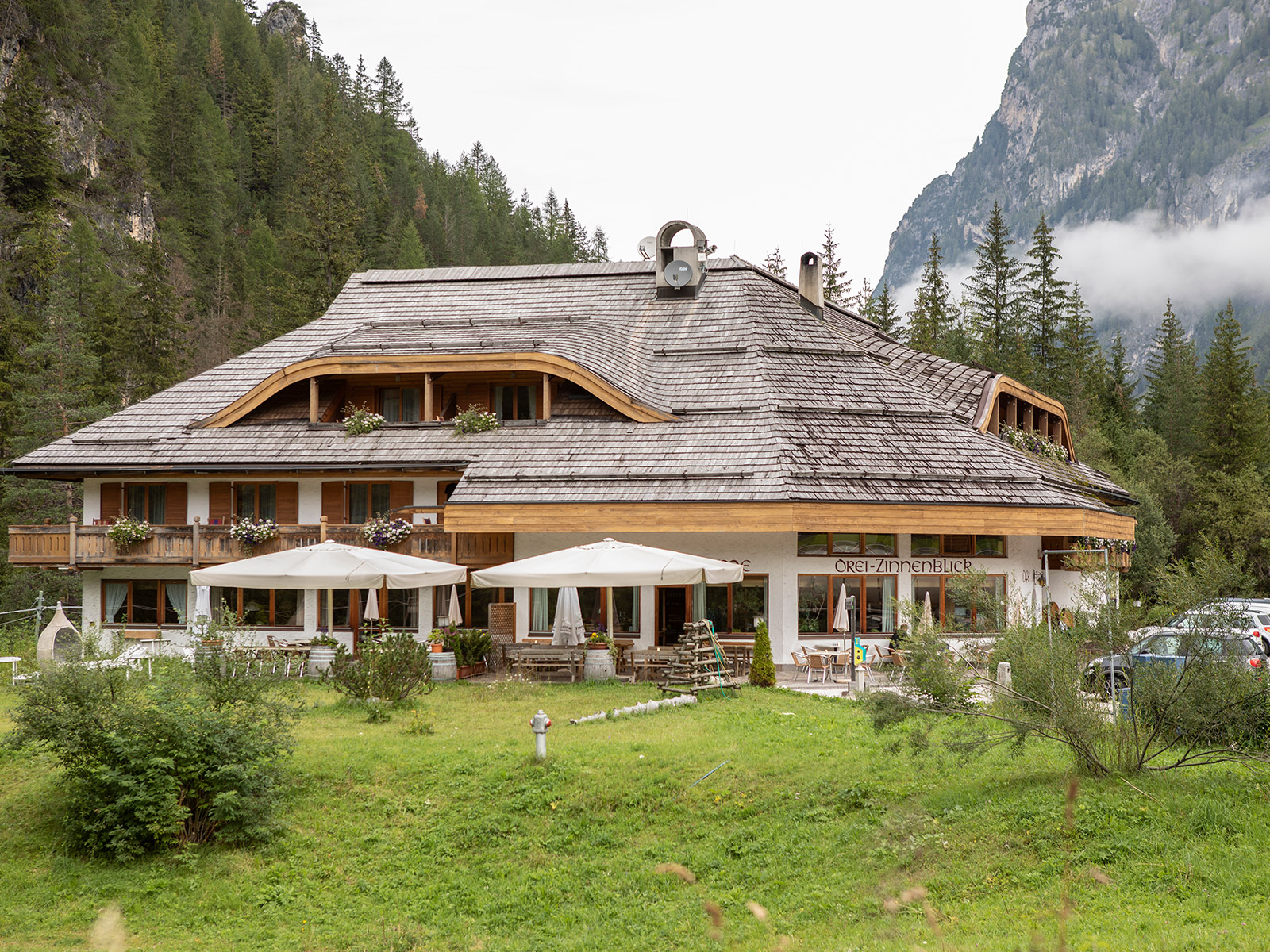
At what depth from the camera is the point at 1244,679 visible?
32.4 feet

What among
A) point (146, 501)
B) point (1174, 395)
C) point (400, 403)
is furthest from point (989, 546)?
point (1174, 395)

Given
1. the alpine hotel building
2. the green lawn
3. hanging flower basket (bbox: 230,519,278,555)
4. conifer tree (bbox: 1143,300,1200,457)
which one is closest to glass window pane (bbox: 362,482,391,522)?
the alpine hotel building

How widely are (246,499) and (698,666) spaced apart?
1517cm

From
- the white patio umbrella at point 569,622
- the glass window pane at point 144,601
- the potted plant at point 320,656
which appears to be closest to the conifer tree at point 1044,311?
the white patio umbrella at point 569,622

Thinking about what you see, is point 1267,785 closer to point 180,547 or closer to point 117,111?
point 180,547

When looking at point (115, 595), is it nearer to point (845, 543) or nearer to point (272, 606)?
point (272, 606)

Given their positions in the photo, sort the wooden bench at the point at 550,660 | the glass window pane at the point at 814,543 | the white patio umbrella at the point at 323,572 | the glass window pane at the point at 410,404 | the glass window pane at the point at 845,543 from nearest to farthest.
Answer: the white patio umbrella at the point at 323,572, the wooden bench at the point at 550,660, the glass window pane at the point at 814,543, the glass window pane at the point at 845,543, the glass window pane at the point at 410,404

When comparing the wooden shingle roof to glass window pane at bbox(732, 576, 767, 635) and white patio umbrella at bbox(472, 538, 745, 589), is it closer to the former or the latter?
glass window pane at bbox(732, 576, 767, 635)

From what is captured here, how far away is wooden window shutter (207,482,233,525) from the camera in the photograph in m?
28.0

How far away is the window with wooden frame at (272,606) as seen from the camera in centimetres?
2658

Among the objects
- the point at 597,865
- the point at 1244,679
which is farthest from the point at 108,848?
the point at 1244,679

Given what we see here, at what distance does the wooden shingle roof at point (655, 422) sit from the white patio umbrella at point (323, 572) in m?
4.74

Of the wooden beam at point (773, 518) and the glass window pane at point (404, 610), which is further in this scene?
the glass window pane at point (404, 610)

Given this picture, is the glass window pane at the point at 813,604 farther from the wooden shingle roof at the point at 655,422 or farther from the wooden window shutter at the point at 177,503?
the wooden window shutter at the point at 177,503
